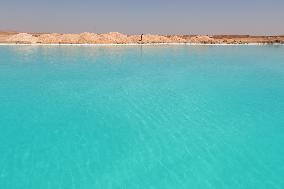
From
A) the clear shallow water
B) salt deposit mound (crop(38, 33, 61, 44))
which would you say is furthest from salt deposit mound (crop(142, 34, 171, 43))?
the clear shallow water

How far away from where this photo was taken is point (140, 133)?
448 inches

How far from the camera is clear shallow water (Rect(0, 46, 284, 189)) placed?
8.30 meters

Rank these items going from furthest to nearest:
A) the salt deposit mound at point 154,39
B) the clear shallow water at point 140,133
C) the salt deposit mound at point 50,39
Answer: the salt deposit mound at point 154,39 < the salt deposit mound at point 50,39 < the clear shallow water at point 140,133

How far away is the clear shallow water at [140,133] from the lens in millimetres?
8305

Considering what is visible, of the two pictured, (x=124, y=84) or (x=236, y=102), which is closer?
(x=236, y=102)

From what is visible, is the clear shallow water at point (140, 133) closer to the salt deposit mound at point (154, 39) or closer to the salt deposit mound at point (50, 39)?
the salt deposit mound at point (50, 39)

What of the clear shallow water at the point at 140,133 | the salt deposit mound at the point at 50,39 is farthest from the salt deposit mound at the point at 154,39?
the clear shallow water at the point at 140,133

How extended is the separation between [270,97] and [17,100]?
1224 centimetres

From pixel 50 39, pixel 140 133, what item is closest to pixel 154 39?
pixel 50 39

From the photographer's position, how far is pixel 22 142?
1040 cm

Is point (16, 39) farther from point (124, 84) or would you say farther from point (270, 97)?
point (270, 97)

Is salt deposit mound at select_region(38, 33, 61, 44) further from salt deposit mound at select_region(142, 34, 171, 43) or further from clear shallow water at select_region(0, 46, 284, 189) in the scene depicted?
clear shallow water at select_region(0, 46, 284, 189)

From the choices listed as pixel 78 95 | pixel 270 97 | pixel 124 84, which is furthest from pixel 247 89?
pixel 78 95

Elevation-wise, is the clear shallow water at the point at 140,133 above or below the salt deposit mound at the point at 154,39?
below
